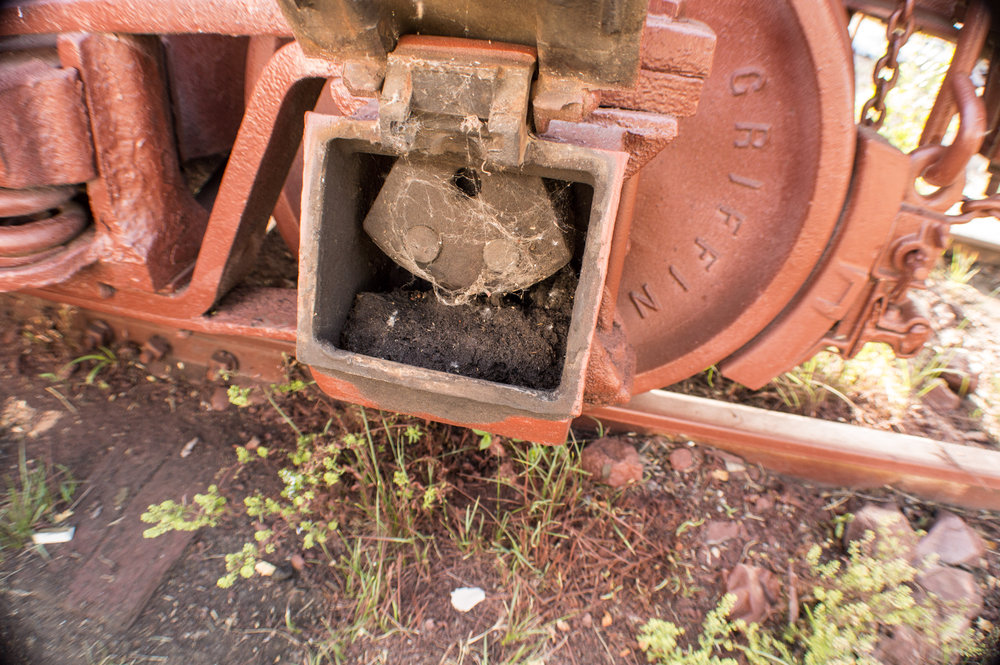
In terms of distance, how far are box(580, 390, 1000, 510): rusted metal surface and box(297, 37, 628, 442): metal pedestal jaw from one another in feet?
2.95

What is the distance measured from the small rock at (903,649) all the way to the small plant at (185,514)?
2063 millimetres

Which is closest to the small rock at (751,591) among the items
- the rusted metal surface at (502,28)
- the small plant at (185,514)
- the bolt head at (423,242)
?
the bolt head at (423,242)

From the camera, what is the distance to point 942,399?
2.43 metres

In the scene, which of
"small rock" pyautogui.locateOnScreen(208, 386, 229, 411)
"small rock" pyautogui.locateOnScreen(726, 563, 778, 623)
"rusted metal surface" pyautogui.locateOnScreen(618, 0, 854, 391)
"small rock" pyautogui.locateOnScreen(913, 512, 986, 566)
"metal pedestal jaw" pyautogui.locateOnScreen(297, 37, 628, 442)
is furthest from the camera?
"small rock" pyautogui.locateOnScreen(208, 386, 229, 411)

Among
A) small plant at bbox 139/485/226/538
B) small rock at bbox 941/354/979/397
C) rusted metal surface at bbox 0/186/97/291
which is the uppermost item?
rusted metal surface at bbox 0/186/97/291

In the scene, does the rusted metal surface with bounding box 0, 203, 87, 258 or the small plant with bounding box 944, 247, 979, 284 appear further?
the small plant with bounding box 944, 247, 979, 284

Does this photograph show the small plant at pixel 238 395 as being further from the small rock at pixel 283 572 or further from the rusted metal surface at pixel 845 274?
the rusted metal surface at pixel 845 274

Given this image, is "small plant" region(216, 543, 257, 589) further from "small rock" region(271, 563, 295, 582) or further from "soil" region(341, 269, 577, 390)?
"soil" region(341, 269, 577, 390)

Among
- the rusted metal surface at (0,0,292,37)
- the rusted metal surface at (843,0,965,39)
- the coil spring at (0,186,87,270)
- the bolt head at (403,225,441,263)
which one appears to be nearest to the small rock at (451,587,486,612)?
the bolt head at (403,225,441,263)

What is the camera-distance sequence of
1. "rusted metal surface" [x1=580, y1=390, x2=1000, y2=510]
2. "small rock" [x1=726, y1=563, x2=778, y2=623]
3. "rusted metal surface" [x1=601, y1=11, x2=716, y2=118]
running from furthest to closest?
"rusted metal surface" [x1=580, y1=390, x2=1000, y2=510], "small rock" [x1=726, y1=563, x2=778, y2=623], "rusted metal surface" [x1=601, y1=11, x2=716, y2=118]

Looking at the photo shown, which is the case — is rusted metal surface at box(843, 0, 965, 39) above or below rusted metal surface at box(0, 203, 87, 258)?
above

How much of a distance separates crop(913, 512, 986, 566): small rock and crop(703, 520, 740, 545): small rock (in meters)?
0.57

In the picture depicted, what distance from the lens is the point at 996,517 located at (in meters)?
2.06

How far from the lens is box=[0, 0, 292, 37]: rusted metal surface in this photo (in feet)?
4.65
